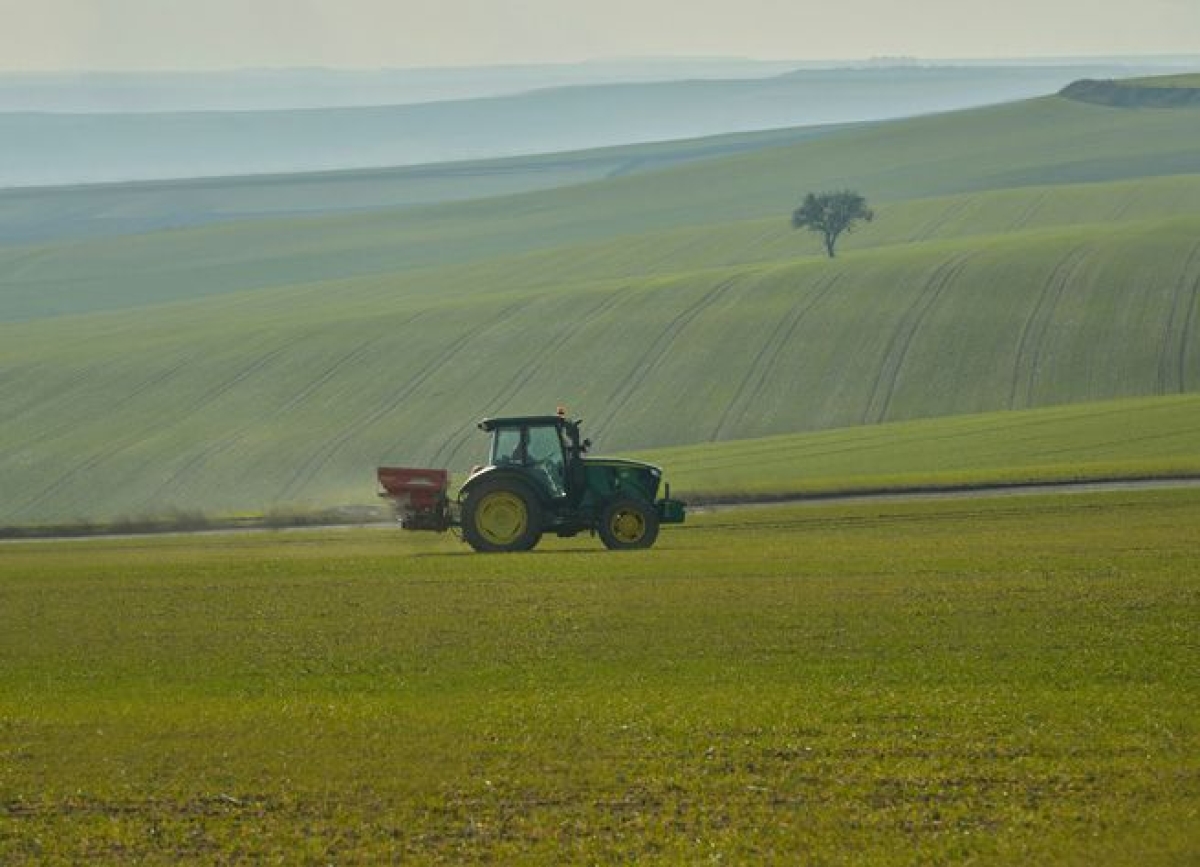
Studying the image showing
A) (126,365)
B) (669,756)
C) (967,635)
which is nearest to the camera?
(669,756)

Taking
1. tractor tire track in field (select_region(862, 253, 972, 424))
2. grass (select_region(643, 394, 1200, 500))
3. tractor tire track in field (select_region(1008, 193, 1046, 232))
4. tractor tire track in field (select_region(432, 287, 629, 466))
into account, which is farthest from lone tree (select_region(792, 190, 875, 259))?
grass (select_region(643, 394, 1200, 500))

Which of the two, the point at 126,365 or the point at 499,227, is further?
the point at 499,227

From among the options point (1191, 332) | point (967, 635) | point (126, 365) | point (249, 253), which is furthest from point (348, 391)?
point (249, 253)

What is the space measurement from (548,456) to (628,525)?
1841mm

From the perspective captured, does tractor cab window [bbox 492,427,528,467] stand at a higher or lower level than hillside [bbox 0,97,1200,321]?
lower

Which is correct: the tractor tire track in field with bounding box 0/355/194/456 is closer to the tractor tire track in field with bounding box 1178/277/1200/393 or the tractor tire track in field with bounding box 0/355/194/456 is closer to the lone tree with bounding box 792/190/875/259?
Result: the lone tree with bounding box 792/190/875/259

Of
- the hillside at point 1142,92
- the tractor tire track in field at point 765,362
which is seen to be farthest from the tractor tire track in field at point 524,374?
the hillside at point 1142,92

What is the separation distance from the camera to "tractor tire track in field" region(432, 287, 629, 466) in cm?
7375

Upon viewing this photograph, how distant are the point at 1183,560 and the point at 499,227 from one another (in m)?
142

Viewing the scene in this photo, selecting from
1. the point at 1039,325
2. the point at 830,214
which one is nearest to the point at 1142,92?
the point at 830,214

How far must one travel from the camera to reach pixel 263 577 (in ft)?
101

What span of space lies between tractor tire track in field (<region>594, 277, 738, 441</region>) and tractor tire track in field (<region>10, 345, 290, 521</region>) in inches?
710

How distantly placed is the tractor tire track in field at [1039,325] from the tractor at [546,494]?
4142cm

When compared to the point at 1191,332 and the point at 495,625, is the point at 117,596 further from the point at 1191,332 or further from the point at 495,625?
the point at 1191,332
